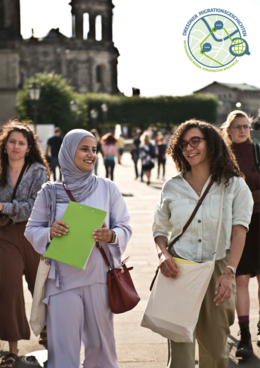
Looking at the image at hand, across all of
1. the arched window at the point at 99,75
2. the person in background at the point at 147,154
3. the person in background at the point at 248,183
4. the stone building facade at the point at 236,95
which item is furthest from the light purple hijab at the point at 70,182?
the stone building facade at the point at 236,95

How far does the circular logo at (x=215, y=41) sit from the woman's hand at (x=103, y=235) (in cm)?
270

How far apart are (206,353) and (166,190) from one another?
3.34 ft

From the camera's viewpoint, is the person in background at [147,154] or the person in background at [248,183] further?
the person in background at [147,154]

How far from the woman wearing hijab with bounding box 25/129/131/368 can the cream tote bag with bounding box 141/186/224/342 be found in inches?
14.0

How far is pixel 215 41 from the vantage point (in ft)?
17.4

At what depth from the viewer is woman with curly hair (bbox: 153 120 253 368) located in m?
3.03

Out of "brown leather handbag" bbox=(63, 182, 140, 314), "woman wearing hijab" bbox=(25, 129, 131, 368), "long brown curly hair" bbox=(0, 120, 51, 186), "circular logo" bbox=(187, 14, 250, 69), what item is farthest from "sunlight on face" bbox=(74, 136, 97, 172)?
"circular logo" bbox=(187, 14, 250, 69)

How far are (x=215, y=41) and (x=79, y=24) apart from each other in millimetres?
69854

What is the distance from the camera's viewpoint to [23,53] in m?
49.4

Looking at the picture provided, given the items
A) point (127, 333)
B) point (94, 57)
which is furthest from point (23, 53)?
point (127, 333)

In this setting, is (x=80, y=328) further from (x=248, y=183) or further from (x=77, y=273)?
(x=248, y=183)

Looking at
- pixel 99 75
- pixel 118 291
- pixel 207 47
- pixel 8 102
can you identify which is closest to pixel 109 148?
pixel 207 47

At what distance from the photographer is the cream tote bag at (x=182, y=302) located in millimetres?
2936

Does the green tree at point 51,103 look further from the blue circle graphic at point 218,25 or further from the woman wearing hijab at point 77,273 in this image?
the woman wearing hijab at point 77,273
